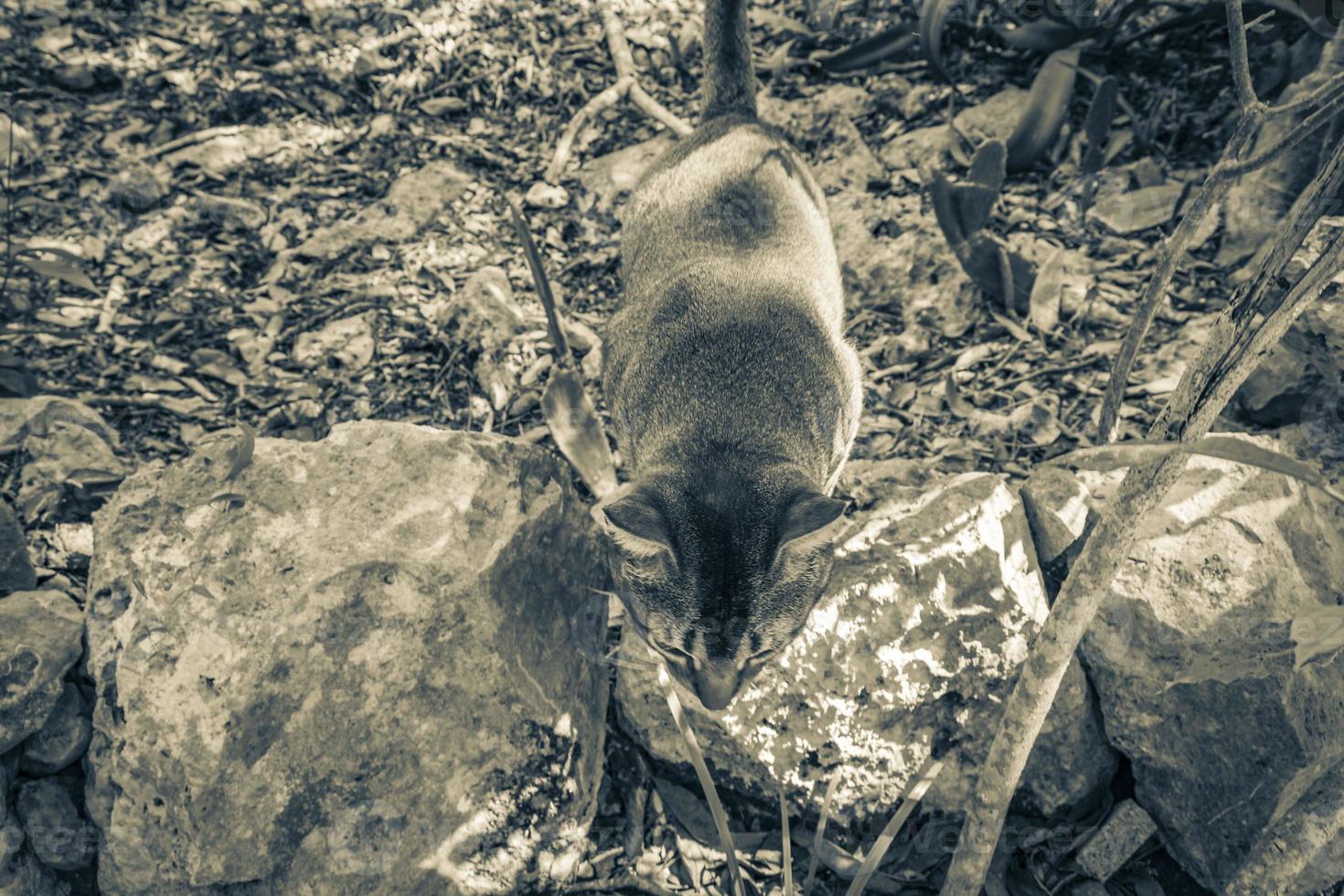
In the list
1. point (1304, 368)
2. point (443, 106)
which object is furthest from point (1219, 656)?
point (443, 106)

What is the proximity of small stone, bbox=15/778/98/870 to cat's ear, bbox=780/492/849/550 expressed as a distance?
196cm

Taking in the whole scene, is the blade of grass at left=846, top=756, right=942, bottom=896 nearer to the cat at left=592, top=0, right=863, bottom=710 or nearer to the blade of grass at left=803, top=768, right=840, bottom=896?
the blade of grass at left=803, top=768, right=840, bottom=896

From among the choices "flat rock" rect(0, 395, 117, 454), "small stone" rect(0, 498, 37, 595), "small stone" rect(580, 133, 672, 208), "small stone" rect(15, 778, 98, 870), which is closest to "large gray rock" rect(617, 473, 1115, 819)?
"small stone" rect(15, 778, 98, 870)

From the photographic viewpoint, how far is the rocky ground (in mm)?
2346

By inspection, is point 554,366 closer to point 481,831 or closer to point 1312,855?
point 481,831

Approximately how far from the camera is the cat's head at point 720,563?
7.57 ft

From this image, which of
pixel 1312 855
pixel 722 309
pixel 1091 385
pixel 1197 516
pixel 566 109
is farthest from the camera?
pixel 566 109

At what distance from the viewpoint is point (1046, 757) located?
245 cm

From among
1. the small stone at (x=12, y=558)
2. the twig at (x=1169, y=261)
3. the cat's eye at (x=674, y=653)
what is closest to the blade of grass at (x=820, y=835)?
the cat's eye at (x=674, y=653)

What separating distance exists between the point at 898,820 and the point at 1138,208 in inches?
105

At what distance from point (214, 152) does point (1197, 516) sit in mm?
4242

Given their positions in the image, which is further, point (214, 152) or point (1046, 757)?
point (214, 152)

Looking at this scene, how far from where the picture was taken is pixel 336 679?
7.78ft

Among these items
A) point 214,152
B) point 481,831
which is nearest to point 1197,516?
point 481,831
